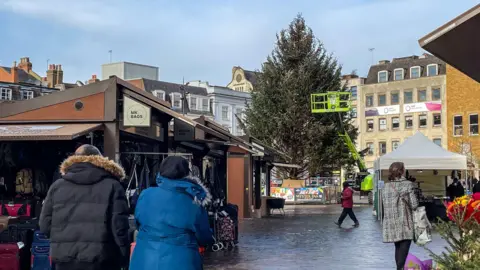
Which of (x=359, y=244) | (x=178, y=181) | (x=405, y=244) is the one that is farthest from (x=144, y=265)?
(x=359, y=244)

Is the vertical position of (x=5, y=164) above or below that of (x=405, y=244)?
above

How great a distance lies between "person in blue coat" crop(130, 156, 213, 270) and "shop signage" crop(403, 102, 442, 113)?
232 feet

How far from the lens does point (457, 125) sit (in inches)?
2525

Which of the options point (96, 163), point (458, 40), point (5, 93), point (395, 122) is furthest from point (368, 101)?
point (458, 40)

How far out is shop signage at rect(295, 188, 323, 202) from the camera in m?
39.8

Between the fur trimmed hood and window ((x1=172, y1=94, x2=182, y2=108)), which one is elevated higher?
window ((x1=172, y1=94, x2=182, y2=108))

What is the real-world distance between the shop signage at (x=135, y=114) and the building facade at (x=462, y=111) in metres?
52.3

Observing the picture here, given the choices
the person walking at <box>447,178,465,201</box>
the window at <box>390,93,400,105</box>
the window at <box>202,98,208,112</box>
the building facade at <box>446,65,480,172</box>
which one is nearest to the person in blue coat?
the person walking at <box>447,178,465,201</box>

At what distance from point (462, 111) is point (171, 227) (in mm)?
62001

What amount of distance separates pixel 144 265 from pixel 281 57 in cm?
3956

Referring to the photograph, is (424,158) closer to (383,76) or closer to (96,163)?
(96,163)

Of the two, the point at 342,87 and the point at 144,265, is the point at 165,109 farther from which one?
the point at 342,87

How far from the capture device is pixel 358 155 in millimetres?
47312

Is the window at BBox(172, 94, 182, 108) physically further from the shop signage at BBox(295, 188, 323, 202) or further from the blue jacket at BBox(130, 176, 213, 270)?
the blue jacket at BBox(130, 176, 213, 270)
